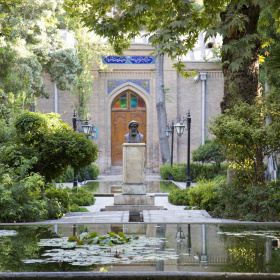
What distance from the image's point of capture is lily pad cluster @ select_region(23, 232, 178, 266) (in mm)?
4488

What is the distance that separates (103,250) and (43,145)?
3.80 meters

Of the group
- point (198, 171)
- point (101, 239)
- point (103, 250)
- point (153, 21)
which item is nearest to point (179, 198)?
point (153, 21)

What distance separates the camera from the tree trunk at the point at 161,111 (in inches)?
823

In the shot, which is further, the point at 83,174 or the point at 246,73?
the point at 83,174

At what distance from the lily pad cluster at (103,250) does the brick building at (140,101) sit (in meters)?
16.7

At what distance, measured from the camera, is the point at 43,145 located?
8.23m

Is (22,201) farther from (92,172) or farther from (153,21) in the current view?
(92,172)

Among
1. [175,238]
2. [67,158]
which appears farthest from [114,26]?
[175,238]

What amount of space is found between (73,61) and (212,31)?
13.0 metres

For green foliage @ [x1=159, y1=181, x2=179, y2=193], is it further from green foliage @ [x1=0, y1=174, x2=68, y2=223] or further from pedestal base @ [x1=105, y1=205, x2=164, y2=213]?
green foliage @ [x1=0, y1=174, x2=68, y2=223]

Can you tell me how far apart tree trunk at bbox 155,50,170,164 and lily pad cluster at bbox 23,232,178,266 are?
1534 cm

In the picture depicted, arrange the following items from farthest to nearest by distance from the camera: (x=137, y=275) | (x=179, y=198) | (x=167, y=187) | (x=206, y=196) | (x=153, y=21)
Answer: (x=167, y=187) → (x=179, y=198) → (x=153, y=21) → (x=206, y=196) → (x=137, y=275)

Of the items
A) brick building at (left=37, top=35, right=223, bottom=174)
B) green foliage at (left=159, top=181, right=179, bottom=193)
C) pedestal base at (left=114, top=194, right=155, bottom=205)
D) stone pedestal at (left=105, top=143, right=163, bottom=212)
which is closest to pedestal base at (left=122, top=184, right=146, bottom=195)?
stone pedestal at (left=105, top=143, right=163, bottom=212)

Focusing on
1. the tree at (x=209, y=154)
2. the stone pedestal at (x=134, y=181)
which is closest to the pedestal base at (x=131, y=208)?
the stone pedestal at (x=134, y=181)
